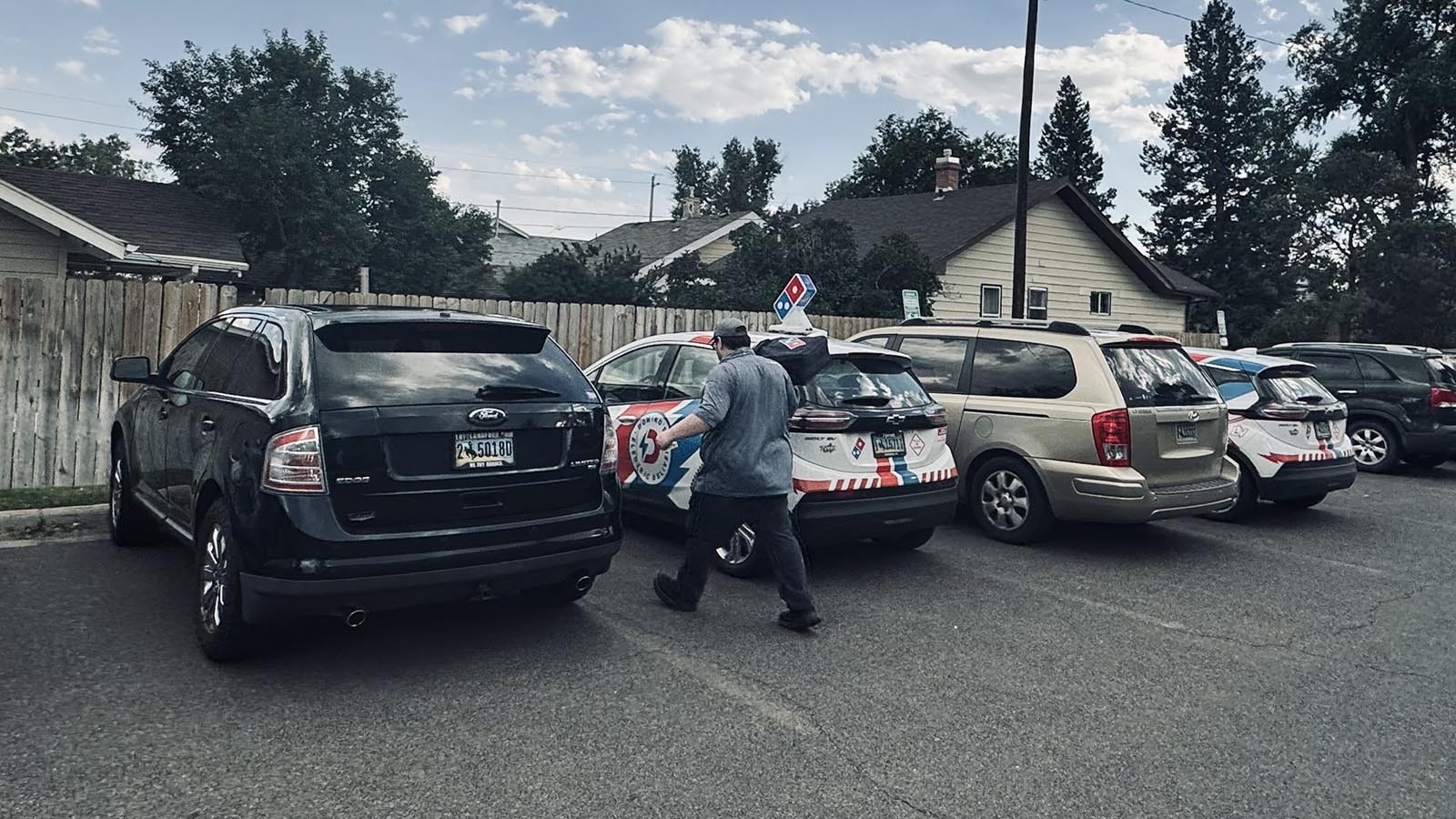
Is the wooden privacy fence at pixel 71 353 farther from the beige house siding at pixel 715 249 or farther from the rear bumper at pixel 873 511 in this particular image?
the beige house siding at pixel 715 249

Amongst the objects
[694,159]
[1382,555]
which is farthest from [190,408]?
[694,159]

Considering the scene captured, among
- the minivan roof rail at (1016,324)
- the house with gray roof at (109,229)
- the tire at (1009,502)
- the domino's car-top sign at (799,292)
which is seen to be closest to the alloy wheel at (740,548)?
the tire at (1009,502)

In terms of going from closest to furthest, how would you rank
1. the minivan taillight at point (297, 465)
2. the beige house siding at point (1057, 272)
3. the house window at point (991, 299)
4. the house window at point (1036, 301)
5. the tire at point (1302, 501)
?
the minivan taillight at point (297, 465), the tire at point (1302, 501), the beige house siding at point (1057, 272), the house window at point (991, 299), the house window at point (1036, 301)

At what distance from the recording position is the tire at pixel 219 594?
4.44 meters

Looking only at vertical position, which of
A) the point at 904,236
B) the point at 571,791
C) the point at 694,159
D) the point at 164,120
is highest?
the point at 694,159

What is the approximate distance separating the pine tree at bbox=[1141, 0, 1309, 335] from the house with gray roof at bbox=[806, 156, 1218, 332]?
1673 cm

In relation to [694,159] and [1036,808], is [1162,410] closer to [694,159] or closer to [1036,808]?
[1036,808]

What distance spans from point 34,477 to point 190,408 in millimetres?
4516

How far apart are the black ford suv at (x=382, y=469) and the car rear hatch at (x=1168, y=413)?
4.23 metres

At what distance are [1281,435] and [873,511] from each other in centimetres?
484

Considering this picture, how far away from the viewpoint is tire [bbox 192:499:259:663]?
4.44m

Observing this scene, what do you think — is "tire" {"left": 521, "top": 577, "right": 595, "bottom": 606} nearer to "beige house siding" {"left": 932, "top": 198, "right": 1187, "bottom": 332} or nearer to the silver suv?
the silver suv

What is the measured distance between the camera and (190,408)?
5.38 meters

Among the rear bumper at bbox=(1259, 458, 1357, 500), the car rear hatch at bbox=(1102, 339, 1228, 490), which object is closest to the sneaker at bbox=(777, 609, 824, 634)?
the car rear hatch at bbox=(1102, 339, 1228, 490)
